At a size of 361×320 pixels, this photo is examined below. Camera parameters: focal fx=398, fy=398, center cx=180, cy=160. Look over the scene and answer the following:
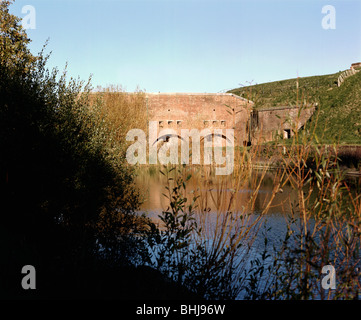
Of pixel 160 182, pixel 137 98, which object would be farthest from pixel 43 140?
pixel 137 98

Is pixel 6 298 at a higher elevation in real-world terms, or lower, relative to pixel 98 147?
lower

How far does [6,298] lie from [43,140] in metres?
2.37

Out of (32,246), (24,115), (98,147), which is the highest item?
(24,115)

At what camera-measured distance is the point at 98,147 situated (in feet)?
23.0

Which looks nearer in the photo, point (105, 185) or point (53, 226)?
point (53, 226)

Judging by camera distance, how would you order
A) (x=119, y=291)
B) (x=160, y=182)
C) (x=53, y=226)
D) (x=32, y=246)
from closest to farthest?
(x=119, y=291) < (x=32, y=246) < (x=53, y=226) < (x=160, y=182)
